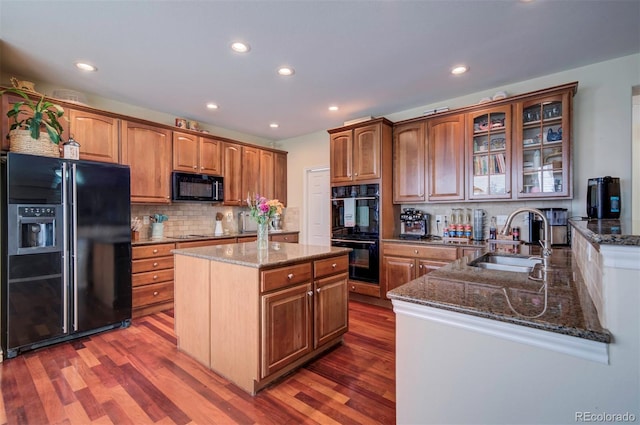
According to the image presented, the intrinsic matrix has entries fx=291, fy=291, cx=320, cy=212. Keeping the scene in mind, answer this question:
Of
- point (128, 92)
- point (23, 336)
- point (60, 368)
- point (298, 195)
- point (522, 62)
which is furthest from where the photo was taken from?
point (298, 195)

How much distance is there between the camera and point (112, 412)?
5.73 ft

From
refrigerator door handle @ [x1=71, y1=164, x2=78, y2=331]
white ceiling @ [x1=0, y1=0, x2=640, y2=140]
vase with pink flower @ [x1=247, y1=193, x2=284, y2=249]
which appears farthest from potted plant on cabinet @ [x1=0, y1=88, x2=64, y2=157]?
vase with pink flower @ [x1=247, y1=193, x2=284, y2=249]

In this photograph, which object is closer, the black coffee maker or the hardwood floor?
the hardwood floor

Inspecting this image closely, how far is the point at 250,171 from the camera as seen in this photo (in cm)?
483

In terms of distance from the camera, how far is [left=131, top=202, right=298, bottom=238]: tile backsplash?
12.9ft

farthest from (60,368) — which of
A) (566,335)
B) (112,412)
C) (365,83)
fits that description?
(365,83)

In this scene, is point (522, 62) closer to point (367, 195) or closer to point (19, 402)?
point (367, 195)

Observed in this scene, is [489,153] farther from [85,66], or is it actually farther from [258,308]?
[85,66]

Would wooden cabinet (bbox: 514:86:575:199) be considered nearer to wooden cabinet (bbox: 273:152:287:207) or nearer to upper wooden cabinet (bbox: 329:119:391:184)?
upper wooden cabinet (bbox: 329:119:391:184)

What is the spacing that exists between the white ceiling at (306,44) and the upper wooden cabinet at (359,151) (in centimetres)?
41

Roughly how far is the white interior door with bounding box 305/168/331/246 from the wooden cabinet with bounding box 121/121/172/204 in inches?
89.6

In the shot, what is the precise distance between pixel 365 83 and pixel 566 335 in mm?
2888

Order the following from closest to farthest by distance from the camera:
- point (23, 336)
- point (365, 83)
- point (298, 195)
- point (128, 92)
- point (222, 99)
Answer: point (23, 336) < point (365, 83) < point (128, 92) < point (222, 99) < point (298, 195)

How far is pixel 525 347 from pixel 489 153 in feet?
9.21
